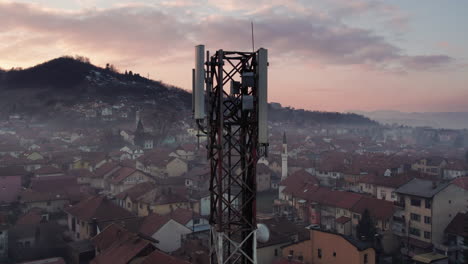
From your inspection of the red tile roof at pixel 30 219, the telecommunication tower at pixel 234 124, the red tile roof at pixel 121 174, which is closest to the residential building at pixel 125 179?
the red tile roof at pixel 121 174

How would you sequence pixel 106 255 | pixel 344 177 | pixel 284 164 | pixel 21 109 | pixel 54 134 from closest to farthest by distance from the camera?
pixel 106 255 < pixel 284 164 < pixel 344 177 < pixel 54 134 < pixel 21 109

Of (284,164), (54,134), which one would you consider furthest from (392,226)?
(54,134)

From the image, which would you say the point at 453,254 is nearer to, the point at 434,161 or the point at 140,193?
the point at 140,193

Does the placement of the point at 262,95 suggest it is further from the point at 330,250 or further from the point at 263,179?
the point at 263,179

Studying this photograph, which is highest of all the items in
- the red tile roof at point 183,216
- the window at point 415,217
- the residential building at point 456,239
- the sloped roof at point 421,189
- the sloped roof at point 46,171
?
the sloped roof at point 421,189

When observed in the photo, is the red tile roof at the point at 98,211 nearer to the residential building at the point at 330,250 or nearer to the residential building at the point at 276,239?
the residential building at the point at 276,239

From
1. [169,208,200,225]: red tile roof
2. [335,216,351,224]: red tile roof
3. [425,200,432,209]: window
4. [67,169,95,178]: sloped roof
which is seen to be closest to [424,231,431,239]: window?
[425,200,432,209]: window

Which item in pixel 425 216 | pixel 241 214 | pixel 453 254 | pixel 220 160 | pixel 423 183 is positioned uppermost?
pixel 220 160
